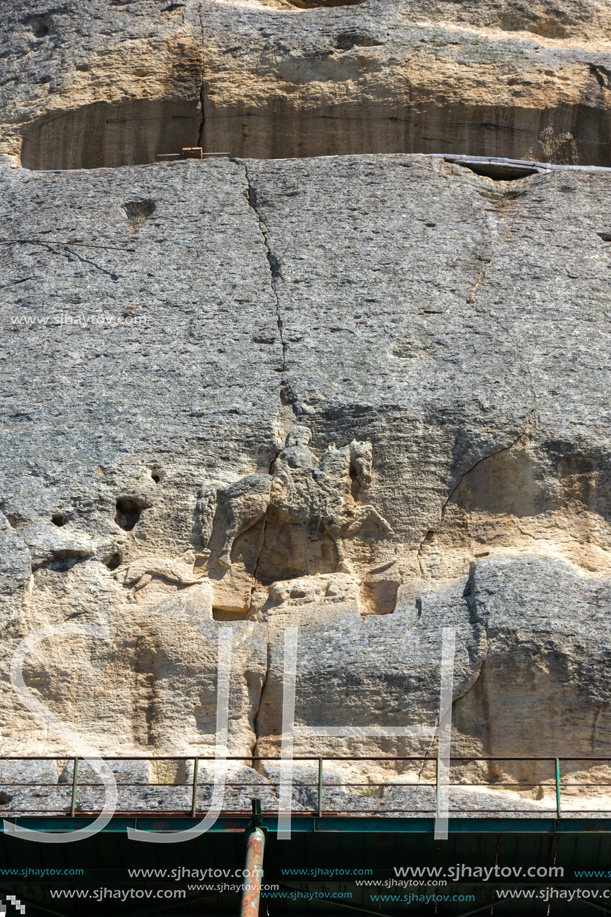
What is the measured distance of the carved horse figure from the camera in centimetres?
1359

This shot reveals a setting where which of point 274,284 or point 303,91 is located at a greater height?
point 303,91

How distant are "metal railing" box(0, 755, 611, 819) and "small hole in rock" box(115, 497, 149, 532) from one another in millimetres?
2582

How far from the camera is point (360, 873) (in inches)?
447

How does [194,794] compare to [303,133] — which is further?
[303,133]

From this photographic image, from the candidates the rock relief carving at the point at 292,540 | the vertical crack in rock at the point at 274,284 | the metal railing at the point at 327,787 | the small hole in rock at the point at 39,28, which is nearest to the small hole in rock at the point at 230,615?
the rock relief carving at the point at 292,540

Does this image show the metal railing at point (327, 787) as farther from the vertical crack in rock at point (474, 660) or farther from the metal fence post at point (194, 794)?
the vertical crack in rock at point (474, 660)

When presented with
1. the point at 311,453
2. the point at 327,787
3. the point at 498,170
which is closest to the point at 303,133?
the point at 498,170

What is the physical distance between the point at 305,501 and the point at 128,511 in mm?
1854

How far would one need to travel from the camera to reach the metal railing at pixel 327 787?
1132 cm

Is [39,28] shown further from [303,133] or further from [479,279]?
[479,279]

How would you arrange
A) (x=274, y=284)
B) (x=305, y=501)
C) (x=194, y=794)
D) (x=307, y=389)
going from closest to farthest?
(x=194, y=794) < (x=305, y=501) < (x=307, y=389) < (x=274, y=284)

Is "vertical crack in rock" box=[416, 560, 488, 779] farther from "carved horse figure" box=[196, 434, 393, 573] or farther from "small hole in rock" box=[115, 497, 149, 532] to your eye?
"small hole in rock" box=[115, 497, 149, 532]

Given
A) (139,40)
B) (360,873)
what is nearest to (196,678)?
(360,873)

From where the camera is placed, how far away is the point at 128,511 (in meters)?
13.8
